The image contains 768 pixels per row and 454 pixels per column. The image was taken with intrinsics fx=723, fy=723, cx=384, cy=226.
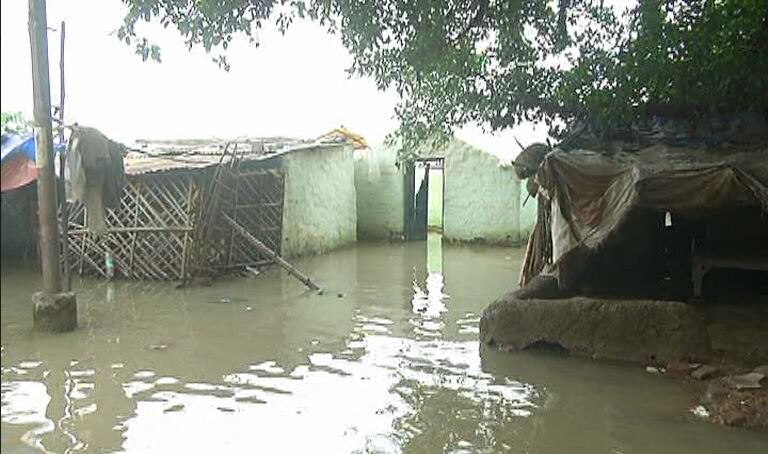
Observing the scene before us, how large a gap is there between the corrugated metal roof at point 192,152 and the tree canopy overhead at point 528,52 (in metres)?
3.26

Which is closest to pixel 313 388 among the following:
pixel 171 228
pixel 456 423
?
pixel 456 423

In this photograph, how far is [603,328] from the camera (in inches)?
253

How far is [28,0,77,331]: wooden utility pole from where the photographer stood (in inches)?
263

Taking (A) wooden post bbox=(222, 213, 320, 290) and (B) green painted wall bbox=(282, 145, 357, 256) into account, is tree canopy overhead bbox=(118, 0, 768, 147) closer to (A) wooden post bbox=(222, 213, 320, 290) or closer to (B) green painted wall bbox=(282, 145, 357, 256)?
(A) wooden post bbox=(222, 213, 320, 290)

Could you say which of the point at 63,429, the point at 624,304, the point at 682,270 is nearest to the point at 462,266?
the point at 682,270

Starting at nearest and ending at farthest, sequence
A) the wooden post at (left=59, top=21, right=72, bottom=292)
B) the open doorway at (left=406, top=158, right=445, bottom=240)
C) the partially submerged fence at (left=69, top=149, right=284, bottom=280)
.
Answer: the wooden post at (left=59, top=21, right=72, bottom=292) < the partially submerged fence at (left=69, top=149, right=284, bottom=280) < the open doorway at (left=406, top=158, right=445, bottom=240)

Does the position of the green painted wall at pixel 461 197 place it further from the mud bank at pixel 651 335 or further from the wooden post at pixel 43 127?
the wooden post at pixel 43 127

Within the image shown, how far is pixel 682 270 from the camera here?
9.09 metres

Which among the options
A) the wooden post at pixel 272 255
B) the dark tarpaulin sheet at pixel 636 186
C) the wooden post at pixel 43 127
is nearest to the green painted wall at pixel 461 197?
the wooden post at pixel 272 255

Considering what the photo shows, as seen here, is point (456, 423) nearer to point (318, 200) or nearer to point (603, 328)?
point (603, 328)

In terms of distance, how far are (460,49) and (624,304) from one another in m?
3.13

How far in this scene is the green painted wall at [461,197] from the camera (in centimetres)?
1620

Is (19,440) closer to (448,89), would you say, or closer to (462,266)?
(448,89)

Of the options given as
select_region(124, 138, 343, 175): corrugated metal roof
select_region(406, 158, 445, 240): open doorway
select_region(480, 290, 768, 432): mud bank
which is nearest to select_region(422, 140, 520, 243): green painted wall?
select_region(406, 158, 445, 240): open doorway
